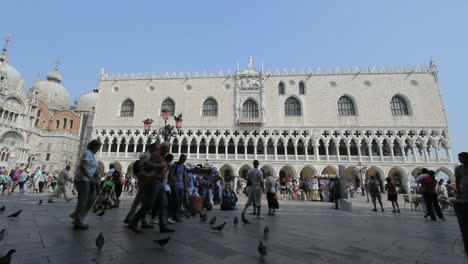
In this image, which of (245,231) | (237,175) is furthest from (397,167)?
(245,231)

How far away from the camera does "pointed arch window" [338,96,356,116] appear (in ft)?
91.0

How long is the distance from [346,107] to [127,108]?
3064 centimetres

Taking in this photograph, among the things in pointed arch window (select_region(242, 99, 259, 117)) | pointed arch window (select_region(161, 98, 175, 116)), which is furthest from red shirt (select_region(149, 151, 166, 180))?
pointed arch window (select_region(161, 98, 175, 116))

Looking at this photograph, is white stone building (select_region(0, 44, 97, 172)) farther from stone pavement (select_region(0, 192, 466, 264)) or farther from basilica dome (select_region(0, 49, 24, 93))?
stone pavement (select_region(0, 192, 466, 264))

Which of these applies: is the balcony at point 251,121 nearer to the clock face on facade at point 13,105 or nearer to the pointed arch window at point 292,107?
the pointed arch window at point 292,107

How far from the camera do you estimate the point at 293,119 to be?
91.0ft

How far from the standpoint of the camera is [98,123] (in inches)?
1200

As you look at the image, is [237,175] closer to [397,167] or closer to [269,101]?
[269,101]

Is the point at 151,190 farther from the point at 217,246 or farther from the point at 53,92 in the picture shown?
the point at 53,92

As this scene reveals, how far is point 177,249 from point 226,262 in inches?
33.2

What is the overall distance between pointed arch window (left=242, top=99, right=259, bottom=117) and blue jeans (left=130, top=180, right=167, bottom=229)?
25.2m

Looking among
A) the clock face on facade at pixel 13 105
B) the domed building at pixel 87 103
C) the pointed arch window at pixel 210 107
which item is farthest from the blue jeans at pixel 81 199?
the domed building at pixel 87 103

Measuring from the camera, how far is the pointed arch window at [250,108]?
94.6 feet

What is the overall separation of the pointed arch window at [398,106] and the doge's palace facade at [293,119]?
11 cm
